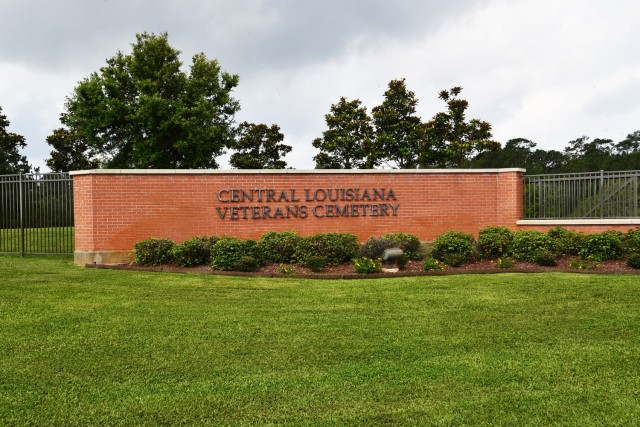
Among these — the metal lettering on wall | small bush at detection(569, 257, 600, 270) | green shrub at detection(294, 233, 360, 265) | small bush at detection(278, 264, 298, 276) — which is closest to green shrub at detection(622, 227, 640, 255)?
small bush at detection(569, 257, 600, 270)

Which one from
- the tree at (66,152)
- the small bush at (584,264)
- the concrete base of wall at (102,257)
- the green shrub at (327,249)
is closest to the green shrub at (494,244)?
the small bush at (584,264)

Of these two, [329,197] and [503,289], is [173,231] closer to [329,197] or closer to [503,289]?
[329,197]

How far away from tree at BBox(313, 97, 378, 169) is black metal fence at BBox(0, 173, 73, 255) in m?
17.9

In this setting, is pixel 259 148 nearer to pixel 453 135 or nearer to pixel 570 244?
pixel 453 135

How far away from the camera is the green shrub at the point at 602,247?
10898 mm

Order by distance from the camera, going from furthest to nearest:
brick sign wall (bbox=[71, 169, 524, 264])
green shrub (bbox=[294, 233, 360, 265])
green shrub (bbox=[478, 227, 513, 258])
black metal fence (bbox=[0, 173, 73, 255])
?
black metal fence (bbox=[0, 173, 73, 255]), brick sign wall (bbox=[71, 169, 524, 264]), green shrub (bbox=[478, 227, 513, 258]), green shrub (bbox=[294, 233, 360, 265])

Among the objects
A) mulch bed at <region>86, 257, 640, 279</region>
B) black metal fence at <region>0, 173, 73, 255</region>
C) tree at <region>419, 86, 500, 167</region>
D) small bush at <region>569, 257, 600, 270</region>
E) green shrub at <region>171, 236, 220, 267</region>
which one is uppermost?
tree at <region>419, 86, 500, 167</region>

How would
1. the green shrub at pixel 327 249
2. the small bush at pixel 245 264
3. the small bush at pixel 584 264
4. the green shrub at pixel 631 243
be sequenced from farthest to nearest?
1. the green shrub at pixel 327 249
2. the small bush at pixel 245 264
3. the green shrub at pixel 631 243
4. the small bush at pixel 584 264

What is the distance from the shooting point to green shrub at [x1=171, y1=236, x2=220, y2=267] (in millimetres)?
11484

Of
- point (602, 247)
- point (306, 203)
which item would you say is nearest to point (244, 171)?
point (306, 203)

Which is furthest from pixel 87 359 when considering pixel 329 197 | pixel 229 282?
pixel 329 197

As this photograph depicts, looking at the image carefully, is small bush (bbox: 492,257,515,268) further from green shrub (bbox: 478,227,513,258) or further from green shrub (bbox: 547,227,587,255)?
green shrub (bbox: 547,227,587,255)

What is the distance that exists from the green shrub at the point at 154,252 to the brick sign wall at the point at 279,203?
108cm

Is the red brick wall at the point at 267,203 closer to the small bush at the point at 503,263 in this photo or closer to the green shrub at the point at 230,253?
the green shrub at the point at 230,253
